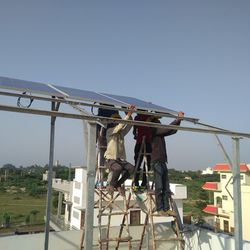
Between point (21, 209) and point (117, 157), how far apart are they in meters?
47.0

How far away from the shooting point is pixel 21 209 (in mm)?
48375

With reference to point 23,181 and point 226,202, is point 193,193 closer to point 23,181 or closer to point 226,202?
point 226,202

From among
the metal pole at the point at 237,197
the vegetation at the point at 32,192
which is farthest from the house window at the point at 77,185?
the metal pole at the point at 237,197

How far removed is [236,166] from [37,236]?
11.4 ft

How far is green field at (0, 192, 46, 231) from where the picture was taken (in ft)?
130

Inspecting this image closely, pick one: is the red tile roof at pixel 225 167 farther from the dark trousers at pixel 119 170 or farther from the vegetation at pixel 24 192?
the dark trousers at pixel 119 170

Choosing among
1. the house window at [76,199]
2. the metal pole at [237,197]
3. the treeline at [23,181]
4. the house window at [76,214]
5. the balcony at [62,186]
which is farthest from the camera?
the treeline at [23,181]

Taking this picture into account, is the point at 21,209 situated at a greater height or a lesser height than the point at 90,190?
lesser

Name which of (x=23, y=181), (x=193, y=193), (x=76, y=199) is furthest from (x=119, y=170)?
(x=23, y=181)

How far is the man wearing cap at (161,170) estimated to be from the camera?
214 inches

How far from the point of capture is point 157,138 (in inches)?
221

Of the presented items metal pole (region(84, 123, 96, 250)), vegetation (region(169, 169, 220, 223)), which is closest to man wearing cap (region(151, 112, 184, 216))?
metal pole (region(84, 123, 96, 250))

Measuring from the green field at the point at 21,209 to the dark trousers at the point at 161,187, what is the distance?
32803 millimetres

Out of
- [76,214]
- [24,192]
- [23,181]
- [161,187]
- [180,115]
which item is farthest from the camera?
[24,192]
